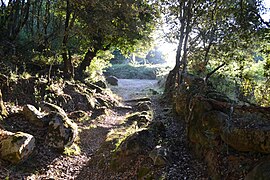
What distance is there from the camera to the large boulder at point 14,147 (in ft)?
18.3

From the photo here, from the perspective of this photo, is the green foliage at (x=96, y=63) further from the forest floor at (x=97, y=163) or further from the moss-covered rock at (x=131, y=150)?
the moss-covered rock at (x=131, y=150)

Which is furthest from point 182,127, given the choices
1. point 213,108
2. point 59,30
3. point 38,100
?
point 59,30

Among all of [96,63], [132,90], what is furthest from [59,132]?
[132,90]

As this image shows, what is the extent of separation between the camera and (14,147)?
561 cm

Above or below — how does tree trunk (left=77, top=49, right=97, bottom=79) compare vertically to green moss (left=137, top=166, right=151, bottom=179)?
above

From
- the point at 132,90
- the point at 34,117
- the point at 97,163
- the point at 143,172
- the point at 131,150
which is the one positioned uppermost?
the point at 34,117

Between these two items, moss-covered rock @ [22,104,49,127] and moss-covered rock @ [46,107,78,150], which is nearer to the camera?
moss-covered rock @ [46,107,78,150]

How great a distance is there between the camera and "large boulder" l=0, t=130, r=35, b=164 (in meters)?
5.57

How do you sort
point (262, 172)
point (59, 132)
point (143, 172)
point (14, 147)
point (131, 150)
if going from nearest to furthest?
point (262, 172) < point (143, 172) < point (14, 147) < point (131, 150) < point (59, 132)

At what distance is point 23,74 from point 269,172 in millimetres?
8632

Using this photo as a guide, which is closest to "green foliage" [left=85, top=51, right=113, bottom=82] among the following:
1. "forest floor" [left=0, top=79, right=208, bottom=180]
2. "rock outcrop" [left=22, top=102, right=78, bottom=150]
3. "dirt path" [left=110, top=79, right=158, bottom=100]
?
"dirt path" [left=110, top=79, right=158, bottom=100]

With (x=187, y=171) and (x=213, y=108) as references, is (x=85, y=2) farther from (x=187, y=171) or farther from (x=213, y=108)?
(x=187, y=171)

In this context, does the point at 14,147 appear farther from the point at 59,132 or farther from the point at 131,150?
the point at 131,150

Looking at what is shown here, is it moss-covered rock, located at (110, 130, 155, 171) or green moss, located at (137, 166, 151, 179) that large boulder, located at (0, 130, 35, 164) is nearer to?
moss-covered rock, located at (110, 130, 155, 171)
